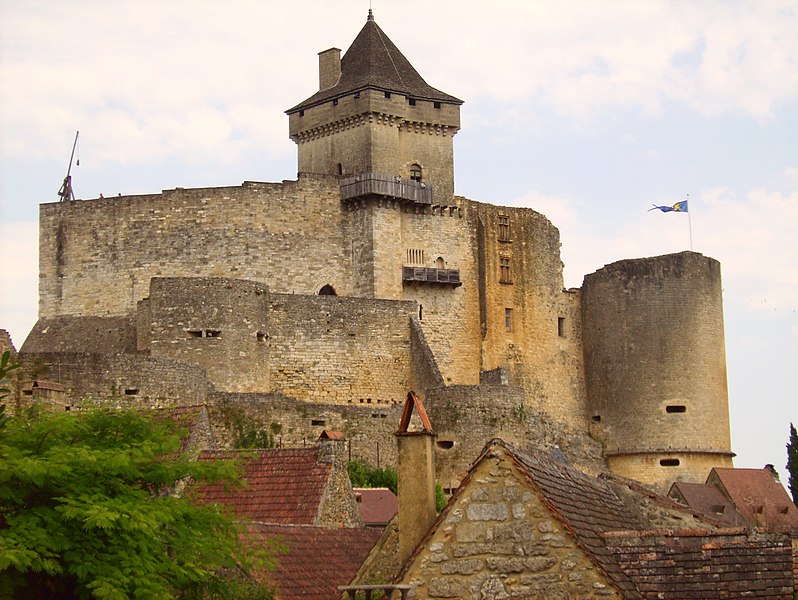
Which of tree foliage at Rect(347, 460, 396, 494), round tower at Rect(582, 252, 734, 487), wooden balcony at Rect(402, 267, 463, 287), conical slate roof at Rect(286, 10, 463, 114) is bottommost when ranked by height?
tree foliage at Rect(347, 460, 396, 494)

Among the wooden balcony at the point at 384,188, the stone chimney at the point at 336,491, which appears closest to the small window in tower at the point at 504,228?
the wooden balcony at the point at 384,188

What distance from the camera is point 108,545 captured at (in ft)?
65.9

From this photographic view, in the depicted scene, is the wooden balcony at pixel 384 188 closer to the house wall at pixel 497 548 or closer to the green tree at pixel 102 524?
the green tree at pixel 102 524

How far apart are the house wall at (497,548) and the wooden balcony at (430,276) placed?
1535 inches

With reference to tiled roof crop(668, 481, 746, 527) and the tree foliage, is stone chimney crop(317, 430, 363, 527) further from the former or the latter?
tiled roof crop(668, 481, 746, 527)

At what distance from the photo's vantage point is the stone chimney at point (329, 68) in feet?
196

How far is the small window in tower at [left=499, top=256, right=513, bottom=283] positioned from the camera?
192 ft

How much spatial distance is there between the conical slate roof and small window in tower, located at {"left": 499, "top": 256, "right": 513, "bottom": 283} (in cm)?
555

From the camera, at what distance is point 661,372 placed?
58125 millimetres

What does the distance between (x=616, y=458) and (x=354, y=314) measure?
38.8 feet

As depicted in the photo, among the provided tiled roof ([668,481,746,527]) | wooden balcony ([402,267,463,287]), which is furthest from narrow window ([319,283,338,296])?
tiled roof ([668,481,746,527])

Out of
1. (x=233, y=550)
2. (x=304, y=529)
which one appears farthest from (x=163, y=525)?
(x=304, y=529)

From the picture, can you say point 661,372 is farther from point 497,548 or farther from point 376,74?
point 497,548

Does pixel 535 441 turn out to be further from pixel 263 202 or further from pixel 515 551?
pixel 515 551
